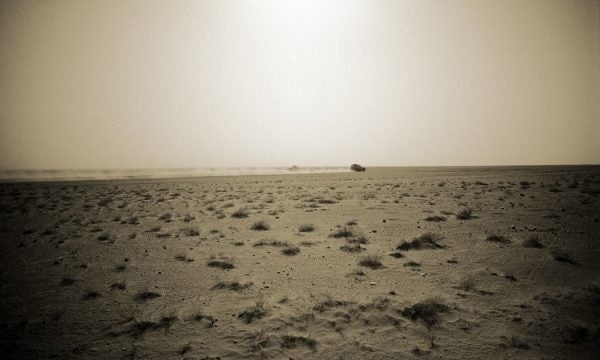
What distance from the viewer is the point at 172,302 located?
6.42 metres

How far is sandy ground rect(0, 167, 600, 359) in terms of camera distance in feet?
15.9

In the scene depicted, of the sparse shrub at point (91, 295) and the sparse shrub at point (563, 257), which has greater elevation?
the sparse shrub at point (563, 257)

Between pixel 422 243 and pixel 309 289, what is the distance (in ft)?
15.9

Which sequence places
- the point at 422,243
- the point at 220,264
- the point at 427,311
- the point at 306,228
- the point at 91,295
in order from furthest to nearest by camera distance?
the point at 306,228, the point at 422,243, the point at 220,264, the point at 91,295, the point at 427,311

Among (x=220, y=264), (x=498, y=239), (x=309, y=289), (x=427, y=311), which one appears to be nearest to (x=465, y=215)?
(x=498, y=239)

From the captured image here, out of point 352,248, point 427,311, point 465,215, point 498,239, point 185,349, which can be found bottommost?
point 185,349

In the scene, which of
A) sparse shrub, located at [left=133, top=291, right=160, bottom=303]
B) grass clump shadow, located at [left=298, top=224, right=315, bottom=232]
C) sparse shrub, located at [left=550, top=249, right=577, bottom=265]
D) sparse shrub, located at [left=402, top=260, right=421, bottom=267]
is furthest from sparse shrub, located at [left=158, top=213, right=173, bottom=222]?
sparse shrub, located at [left=550, top=249, right=577, bottom=265]

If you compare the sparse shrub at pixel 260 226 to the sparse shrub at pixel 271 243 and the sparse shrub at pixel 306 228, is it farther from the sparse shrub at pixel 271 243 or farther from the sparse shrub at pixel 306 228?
the sparse shrub at pixel 271 243

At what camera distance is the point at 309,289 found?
6.83 meters

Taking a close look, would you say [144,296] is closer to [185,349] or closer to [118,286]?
[118,286]

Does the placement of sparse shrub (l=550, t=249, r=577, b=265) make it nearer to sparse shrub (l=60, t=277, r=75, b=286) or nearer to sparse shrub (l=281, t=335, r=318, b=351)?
sparse shrub (l=281, t=335, r=318, b=351)

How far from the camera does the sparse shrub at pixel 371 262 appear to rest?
7.99m

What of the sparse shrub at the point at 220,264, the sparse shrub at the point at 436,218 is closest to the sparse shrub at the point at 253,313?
the sparse shrub at the point at 220,264

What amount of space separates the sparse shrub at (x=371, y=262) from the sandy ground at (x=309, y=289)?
0.44 feet
